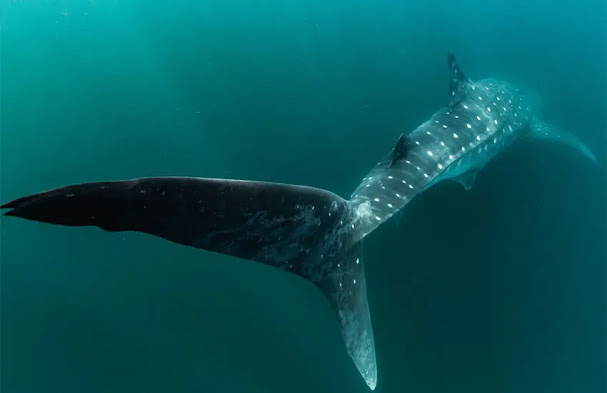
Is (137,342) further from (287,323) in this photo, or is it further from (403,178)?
(403,178)

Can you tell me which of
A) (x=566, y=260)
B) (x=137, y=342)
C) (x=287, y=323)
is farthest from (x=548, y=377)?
(x=137, y=342)

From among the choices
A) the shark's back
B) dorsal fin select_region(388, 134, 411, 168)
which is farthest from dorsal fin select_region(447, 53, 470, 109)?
dorsal fin select_region(388, 134, 411, 168)

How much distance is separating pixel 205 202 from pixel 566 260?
8.96m

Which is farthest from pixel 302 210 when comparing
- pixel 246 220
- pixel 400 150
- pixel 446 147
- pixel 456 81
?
pixel 456 81

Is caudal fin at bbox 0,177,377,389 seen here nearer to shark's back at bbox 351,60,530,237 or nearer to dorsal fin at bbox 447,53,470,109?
shark's back at bbox 351,60,530,237

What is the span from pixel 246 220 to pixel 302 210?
1.80ft

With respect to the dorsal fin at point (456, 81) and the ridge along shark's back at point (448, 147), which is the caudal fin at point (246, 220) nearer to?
the ridge along shark's back at point (448, 147)

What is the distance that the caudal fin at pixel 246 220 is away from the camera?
6.58ft

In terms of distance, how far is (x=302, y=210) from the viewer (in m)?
3.34

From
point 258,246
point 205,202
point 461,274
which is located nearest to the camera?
point 205,202

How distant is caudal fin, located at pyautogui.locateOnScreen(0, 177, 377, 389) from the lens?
201 centimetres

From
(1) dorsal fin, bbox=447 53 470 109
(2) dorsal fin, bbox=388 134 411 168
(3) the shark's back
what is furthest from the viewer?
(1) dorsal fin, bbox=447 53 470 109

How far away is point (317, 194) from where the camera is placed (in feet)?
11.4

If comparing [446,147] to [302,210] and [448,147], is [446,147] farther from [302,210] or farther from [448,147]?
[302,210]
